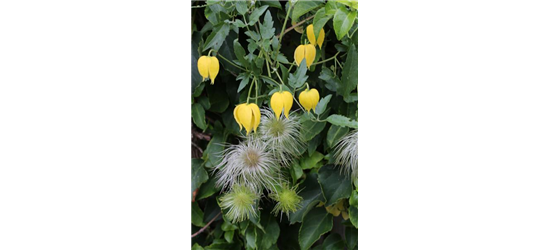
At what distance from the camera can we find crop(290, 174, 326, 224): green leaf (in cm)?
107

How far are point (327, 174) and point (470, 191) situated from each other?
45 centimetres

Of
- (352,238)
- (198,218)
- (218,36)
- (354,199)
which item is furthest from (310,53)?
(198,218)

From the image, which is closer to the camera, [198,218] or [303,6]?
[303,6]

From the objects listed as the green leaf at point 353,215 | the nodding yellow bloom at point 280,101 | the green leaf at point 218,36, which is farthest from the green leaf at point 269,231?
the green leaf at point 218,36

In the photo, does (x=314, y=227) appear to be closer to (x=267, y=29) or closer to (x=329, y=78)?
(x=329, y=78)

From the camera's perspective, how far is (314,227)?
3.53ft

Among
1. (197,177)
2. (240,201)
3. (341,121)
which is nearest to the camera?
(341,121)

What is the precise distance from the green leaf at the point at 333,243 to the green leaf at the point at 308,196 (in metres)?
0.09

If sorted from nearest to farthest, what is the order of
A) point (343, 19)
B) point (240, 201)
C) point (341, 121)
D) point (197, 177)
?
point (343, 19) → point (341, 121) → point (240, 201) → point (197, 177)

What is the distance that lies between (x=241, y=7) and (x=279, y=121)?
28 cm

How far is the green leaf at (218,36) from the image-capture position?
1.05 meters

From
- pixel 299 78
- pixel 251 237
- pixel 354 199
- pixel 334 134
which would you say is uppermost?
pixel 299 78

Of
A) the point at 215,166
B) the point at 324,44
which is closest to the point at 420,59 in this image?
the point at 324,44

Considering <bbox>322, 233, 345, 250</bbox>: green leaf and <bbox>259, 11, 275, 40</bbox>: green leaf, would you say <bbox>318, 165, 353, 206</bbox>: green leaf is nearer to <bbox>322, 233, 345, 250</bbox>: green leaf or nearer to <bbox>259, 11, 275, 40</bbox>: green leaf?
<bbox>322, 233, 345, 250</bbox>: green leaf
